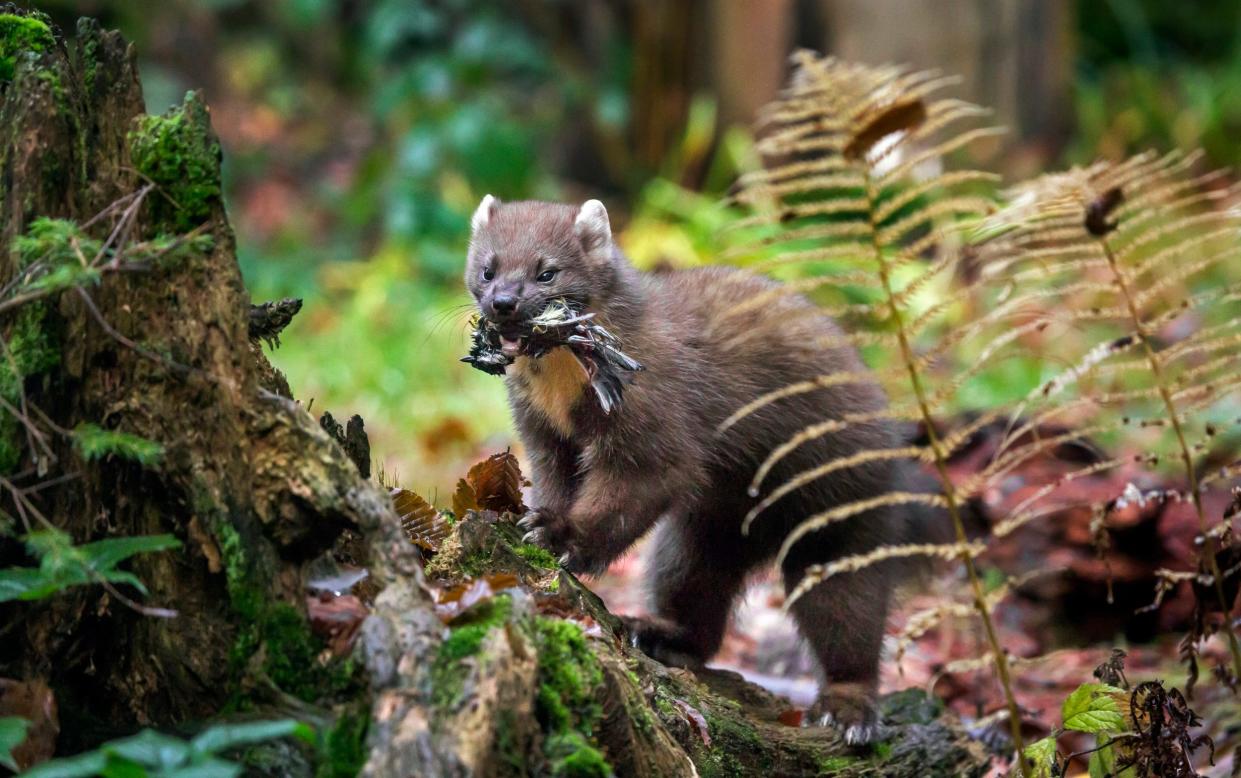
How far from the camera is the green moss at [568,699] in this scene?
3000 mm

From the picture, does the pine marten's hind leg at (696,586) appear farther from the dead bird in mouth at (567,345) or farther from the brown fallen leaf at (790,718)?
the dead bird in mouth at (567,345)

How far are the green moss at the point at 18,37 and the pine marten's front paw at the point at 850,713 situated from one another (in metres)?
3.21

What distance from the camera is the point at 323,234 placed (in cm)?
1522

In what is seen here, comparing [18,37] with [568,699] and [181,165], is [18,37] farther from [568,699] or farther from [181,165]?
[568,699]

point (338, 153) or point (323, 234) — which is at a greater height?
point (338, 153)

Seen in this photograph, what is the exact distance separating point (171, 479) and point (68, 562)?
38 cm

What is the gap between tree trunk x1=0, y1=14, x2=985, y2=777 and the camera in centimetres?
307

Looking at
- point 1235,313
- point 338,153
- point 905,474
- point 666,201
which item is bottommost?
point 905,474

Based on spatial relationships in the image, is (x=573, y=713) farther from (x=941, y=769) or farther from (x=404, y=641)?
(x=941, y=769)

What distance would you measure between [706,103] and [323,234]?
4729 millimetres

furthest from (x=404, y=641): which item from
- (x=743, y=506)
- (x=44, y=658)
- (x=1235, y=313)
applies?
(x=1235, y=313)

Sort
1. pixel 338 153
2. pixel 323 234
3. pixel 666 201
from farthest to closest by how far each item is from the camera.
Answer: pixel 338 153 < pixel 323 234 < pixel 666 201

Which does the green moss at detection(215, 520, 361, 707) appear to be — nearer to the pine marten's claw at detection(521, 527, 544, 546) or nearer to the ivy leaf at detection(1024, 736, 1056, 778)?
the pine marten's claw at detection(521, 527, 544, 546)

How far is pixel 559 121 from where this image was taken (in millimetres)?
15008
